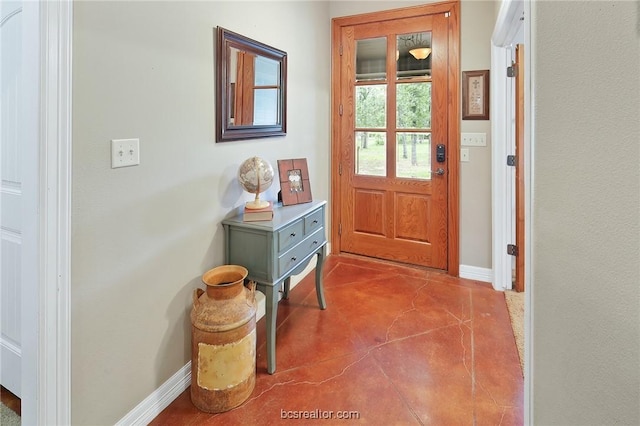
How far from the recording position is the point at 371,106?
340 cm

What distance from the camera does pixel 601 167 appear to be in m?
0.80

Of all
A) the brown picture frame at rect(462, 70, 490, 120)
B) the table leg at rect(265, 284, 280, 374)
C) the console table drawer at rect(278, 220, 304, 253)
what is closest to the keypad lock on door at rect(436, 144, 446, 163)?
the brown picture frame at rect(462, 70, 490, 120)

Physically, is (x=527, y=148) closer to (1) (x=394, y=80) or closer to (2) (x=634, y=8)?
(2) (x=634, y=8)

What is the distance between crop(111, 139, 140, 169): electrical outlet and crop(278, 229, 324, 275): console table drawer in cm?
84

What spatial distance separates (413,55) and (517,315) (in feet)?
7.51

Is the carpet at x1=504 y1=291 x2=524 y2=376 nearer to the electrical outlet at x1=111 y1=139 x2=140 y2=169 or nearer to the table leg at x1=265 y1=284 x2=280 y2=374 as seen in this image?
the table leg at x1=265 y1=284 x2=280 y2=374

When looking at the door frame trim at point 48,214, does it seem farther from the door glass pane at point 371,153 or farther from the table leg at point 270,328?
the door glass pane at point 371,153

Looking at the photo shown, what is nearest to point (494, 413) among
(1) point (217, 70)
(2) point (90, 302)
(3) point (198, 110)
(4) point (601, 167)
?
(4) point (601, 167)

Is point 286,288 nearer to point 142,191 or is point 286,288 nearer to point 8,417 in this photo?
point 142,191

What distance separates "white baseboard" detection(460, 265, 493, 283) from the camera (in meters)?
3.05

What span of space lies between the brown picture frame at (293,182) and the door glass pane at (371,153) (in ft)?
3.65

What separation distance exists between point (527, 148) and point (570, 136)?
0.29 meters

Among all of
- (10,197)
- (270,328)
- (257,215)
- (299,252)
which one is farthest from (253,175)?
(10,197)

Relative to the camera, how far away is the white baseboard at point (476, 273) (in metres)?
3.05
